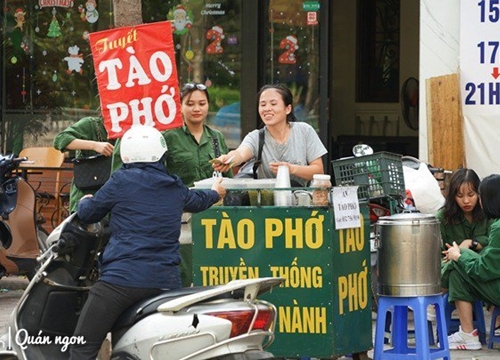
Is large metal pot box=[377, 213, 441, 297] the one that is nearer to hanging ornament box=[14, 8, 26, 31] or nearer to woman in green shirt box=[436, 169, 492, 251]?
woman in green shirt box=[436, 169, 492, 251]

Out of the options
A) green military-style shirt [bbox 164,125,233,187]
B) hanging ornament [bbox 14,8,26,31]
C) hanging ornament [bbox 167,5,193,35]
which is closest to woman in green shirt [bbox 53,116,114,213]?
green military-style shirt [bbox 164,125,233,187]

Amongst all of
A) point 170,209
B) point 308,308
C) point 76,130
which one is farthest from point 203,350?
point 76,130

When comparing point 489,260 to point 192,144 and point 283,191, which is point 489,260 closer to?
point 283,191

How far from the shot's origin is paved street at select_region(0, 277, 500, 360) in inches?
342

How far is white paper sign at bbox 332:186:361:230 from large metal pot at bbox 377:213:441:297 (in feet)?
0.90

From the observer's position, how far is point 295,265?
7375 millimetres

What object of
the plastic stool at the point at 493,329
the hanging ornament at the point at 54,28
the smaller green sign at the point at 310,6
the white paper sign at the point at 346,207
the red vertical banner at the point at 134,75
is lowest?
the plastic stool at the point at 493,329

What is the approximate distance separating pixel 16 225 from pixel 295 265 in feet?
14.8

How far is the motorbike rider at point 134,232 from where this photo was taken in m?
6.34

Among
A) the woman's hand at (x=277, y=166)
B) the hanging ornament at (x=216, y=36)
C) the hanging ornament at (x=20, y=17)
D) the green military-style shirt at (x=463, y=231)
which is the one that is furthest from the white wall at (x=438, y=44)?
the hanging ornament at (x=20, y=17)

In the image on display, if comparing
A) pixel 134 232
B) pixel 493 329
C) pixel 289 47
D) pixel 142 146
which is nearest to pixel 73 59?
pixel 289 47

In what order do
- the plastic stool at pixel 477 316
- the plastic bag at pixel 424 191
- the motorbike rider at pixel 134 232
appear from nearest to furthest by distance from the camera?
the motorbike rider at pixel 134 232 → the plastic stool at pixel 477 316 → the plastic bag at pixel 424 191

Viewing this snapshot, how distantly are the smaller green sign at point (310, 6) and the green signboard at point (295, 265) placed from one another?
6846 millimetres

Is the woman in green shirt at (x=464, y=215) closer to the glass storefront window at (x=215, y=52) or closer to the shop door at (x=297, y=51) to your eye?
the shop door at (x=297, y=51)
